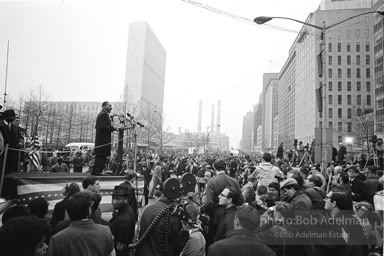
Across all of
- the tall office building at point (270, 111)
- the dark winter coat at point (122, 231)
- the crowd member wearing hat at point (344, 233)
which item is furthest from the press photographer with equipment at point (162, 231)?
the tall office building at point (270, 111)

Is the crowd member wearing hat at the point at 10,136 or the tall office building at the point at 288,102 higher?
the tall office building at the point at 288,102

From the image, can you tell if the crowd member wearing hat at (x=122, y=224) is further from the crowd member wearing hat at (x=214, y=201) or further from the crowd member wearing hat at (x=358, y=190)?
the crowd member wearing hat at (x=358, y=190)

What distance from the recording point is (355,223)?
3.68 m

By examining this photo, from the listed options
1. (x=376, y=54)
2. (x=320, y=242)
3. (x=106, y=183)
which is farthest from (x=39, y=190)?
(x=376, y=54)

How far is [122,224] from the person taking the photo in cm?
387

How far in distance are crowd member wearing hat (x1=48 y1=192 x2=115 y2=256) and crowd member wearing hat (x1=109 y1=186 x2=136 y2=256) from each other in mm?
793

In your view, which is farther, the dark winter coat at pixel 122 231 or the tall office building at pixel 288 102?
the tall office building at pixel 288 102

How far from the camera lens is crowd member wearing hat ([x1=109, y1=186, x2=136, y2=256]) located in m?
3.83

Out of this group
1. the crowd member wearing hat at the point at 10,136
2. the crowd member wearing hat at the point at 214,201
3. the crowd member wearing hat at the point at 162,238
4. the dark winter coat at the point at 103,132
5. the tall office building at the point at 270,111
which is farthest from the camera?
the tall office building at the point at 270,111

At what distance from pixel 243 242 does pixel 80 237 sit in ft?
5.61

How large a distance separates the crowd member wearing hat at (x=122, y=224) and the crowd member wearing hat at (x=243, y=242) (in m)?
1.70

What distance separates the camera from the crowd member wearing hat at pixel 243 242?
257 cm

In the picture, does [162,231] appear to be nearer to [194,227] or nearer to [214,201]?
[194,227]

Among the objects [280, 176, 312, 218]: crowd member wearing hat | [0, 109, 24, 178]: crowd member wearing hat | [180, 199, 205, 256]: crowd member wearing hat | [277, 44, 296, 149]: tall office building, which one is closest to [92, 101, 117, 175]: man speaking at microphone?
[0, 109, 24, 178]: crowd member wearing hat
